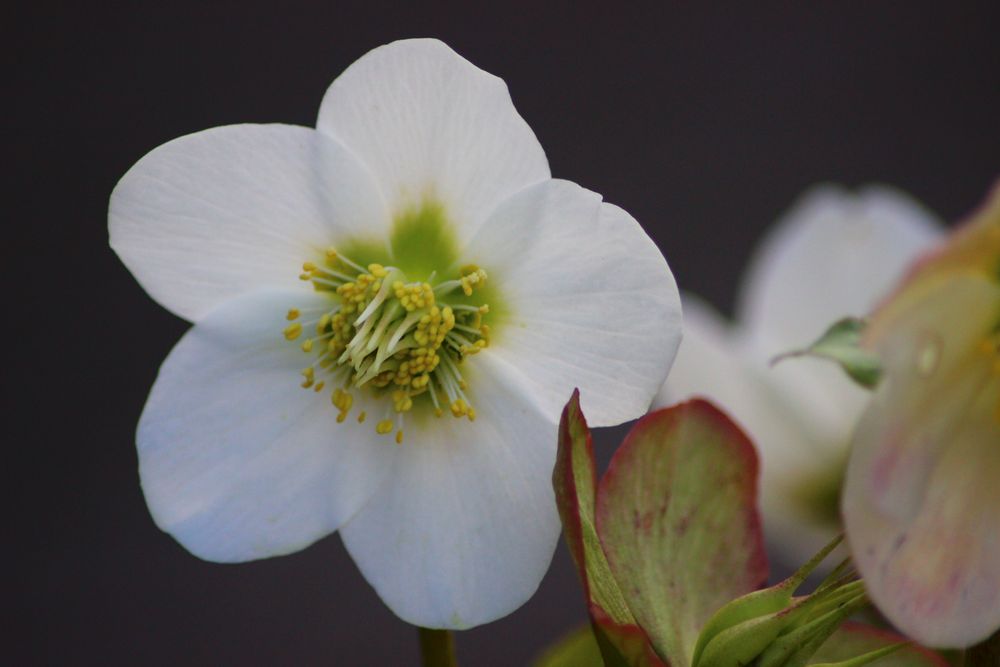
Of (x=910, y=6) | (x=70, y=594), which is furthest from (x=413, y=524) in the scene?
(x=910, y=6)

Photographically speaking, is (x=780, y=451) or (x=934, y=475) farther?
(x=780, y=451)

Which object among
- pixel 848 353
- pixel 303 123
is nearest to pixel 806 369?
pixel 848 353

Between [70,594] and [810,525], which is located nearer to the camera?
[810,525]

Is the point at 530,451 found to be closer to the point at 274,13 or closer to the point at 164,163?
the point at 164,163

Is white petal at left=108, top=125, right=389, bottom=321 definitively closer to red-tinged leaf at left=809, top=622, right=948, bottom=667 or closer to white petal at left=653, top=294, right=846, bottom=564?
red-tinged leaf at left=809, top=622, right=948, bottom=667

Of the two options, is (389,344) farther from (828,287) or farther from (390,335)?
(828,287)

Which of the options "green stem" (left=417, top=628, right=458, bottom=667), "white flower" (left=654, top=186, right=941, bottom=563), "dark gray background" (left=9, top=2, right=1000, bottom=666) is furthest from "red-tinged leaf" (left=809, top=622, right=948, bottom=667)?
"dark gray background" (left=9, top=2, right=1000, bottom=666)
